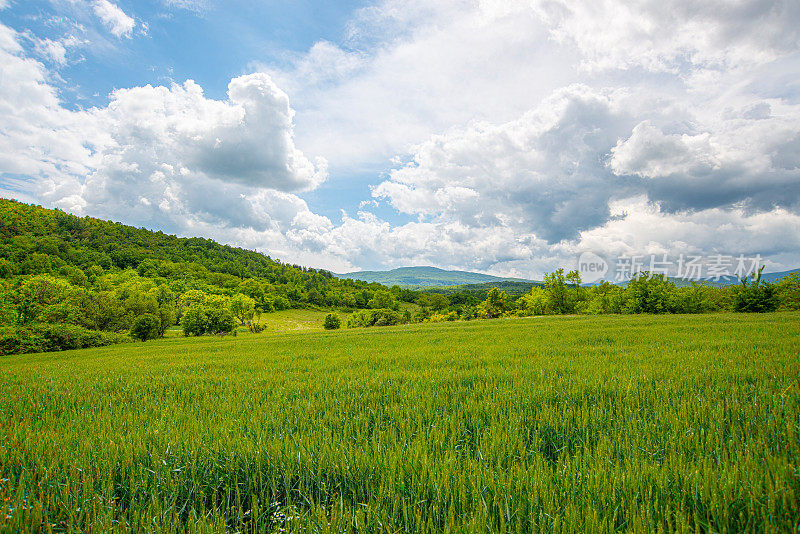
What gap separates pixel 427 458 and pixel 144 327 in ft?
161

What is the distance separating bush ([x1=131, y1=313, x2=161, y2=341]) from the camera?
3925 centimetres

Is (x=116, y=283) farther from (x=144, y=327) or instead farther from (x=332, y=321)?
(x=144, y=327)

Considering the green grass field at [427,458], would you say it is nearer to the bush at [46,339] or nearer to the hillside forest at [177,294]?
the hillside forest at [177,294]

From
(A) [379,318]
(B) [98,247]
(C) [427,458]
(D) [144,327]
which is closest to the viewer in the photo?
(C) [427,458]

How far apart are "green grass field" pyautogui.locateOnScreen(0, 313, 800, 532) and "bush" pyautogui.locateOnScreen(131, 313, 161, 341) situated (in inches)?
1636

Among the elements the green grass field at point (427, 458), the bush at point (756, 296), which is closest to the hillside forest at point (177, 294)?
the bush at point (756, 296)

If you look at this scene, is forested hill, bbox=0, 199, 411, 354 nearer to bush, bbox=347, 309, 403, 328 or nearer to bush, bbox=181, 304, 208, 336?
bush, bbox=181, 304, 208, 336

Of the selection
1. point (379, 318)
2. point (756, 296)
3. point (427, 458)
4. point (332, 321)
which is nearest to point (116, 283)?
point (332, 321)

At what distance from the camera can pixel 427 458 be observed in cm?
263

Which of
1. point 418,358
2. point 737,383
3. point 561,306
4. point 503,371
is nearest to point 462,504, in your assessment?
point 503,371

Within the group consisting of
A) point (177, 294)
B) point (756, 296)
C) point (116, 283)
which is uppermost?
point (756, 296)

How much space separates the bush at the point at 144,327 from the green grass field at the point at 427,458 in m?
41.6

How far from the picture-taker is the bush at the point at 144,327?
1545 inches

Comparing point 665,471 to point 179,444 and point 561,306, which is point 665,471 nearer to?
point 179,444
